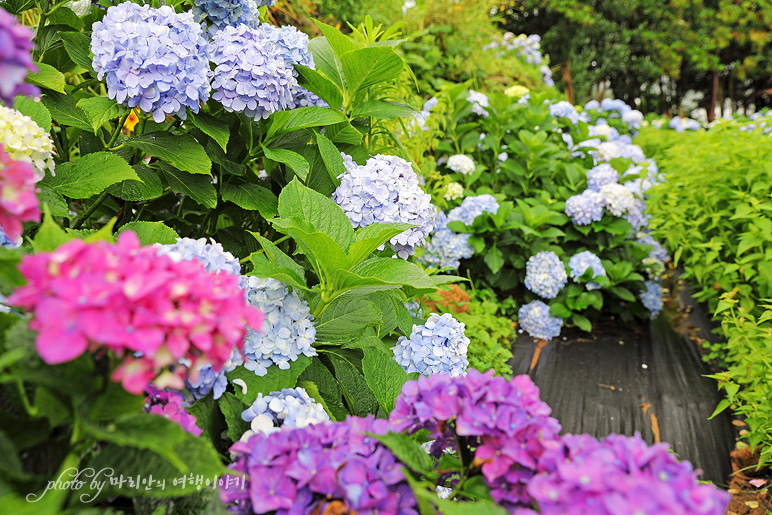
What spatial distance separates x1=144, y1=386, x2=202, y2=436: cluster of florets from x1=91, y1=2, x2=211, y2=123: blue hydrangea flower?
0.54 m

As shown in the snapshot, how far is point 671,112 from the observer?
13.8 m

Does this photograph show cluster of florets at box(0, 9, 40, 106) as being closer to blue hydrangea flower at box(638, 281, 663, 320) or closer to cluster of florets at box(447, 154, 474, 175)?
cluster of florets at box(447, 154, 474, 175)

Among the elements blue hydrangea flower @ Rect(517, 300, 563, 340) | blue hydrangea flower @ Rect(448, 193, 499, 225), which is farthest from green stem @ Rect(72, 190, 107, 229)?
blue hydrangea flower @ Rect(517, 300, 563, 340)

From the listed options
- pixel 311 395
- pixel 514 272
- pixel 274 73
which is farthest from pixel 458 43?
pixel 311 395

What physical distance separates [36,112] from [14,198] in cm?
60

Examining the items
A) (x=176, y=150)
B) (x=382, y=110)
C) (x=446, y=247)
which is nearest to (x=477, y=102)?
(x=446, y=247)

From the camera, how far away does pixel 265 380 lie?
84 centimetres

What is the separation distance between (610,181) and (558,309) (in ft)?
2.91

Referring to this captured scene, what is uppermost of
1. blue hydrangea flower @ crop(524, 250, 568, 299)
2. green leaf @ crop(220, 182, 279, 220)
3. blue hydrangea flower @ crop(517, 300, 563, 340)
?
green leaf @ crop(220, 182, 279, 220)

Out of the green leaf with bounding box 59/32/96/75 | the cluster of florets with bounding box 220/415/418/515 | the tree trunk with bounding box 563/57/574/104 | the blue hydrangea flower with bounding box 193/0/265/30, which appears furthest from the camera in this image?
the tree trunk with bounding box 563/57/574/104

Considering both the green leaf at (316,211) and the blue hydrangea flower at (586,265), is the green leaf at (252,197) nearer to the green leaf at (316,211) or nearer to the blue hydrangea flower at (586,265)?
the green leaf at (316,211)

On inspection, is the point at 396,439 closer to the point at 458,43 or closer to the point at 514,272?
the point at 514,272

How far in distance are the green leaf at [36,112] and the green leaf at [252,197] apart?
348mm

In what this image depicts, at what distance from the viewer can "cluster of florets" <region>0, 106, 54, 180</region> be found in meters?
0.81
